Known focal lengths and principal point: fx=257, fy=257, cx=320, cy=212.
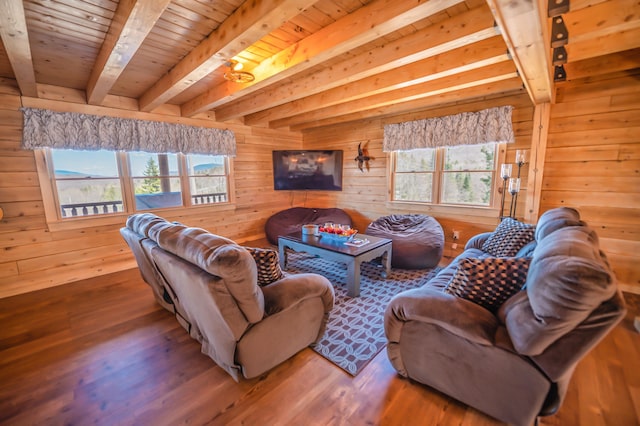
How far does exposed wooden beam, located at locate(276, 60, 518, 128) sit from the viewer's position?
8.20 ft

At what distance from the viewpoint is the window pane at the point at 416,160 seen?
413cm

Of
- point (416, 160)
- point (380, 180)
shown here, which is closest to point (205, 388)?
point (380, 180)

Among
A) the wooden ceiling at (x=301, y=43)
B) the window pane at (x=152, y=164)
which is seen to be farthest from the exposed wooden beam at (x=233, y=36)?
the window pane at (x=152, y=164)

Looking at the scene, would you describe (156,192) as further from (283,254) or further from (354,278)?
(354,278)

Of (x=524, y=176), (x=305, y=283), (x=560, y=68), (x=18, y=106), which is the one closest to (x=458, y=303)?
(x=305, y=283)

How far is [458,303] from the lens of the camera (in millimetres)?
1404

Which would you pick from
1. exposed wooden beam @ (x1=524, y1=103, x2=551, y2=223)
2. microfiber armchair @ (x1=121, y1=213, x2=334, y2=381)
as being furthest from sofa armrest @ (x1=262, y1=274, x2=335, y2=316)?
exposed wooden beam @ (x1=524, y1=103, x2=551, y2=223)

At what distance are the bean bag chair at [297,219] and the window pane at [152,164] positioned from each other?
5.87 ft

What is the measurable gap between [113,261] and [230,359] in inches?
119

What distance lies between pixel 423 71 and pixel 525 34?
1.17m

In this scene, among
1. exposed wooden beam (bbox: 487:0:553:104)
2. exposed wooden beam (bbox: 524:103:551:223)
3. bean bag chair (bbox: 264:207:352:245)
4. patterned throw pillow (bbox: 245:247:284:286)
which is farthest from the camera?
bean bag chair (bbox: 264:207:352:245)

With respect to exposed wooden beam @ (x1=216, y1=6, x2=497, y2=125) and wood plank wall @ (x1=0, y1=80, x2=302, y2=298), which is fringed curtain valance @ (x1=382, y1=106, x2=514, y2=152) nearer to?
exposed wooden beam @ (x1=216, y1=6, x2=497, y2=125)

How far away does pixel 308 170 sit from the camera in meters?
5.03

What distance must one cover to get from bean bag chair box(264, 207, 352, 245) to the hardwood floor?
2495 mm
